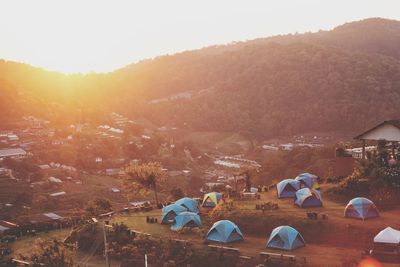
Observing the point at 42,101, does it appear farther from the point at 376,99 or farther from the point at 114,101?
the point at 376,99

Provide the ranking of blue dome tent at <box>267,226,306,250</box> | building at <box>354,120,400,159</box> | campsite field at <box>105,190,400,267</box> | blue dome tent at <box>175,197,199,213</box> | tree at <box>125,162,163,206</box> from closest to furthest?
campsite field at <box>105,190,400,267</box>, blue dome tent at <box>267,226,306,250</box>, blue dome tent at <box>175,197,199,213</box>, building at <box>354,120,400,159</box>, tree at <box>125,162,163,206</box>

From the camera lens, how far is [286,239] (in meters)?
18.8

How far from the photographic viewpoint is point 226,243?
20.0 meters

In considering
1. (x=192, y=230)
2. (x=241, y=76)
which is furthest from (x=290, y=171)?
(x=241, y=76)

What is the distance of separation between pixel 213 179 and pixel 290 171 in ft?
55.9

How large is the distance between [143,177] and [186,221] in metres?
6.77

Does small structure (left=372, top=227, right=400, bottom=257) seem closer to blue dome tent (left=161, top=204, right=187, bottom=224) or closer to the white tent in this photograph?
the white tent

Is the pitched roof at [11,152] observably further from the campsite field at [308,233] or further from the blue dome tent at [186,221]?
the blue dome tent at [186,221]

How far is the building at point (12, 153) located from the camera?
58.5 meters

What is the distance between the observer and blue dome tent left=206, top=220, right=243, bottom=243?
20102 millimetres

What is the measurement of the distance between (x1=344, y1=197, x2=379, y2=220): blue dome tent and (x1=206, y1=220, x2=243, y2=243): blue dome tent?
4.75 metres

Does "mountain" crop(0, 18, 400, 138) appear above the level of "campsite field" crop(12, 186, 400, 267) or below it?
above

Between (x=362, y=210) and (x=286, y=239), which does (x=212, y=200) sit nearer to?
(x=286, y=239)

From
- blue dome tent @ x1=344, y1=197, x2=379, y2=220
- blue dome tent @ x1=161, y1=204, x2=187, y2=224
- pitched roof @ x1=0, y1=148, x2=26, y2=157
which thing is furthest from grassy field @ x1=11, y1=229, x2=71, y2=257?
pitched roof @ x1=0, y1=148, x2=26, y2=157
